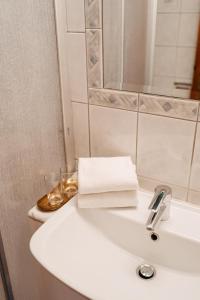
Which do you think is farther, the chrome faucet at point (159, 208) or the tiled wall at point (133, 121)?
the tiled wall at point (133, 121)

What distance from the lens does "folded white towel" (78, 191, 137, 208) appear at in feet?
2.79

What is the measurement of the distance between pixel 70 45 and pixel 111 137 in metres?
0.34

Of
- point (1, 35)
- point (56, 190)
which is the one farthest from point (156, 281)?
point (1, 35)

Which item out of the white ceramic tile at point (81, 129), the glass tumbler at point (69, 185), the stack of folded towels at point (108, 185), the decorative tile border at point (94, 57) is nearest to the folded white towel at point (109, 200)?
the stack of folded towels at point (108, 185)

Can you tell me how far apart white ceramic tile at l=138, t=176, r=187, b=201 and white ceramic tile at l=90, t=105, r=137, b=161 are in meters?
0.09

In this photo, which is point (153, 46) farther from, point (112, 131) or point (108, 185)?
point (108, 185)

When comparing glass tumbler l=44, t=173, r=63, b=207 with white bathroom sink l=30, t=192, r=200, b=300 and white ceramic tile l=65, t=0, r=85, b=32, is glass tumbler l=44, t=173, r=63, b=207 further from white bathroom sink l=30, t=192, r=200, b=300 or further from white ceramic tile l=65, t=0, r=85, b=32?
white ceramic tile l=65, t=0, r=85, b=32

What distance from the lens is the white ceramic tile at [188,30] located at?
0.78 m

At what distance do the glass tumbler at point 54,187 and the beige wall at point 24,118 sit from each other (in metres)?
0.03

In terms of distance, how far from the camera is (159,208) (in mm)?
746

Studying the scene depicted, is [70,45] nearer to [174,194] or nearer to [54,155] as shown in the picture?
[54,155]

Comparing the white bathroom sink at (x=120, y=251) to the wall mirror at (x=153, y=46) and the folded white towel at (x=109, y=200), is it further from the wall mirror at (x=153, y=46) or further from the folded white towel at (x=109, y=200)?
the wall mirror at (x=153, y=46)

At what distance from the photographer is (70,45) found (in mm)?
930

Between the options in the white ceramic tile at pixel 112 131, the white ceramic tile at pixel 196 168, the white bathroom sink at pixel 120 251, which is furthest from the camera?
the white ceramic tile at pixel 112 131
